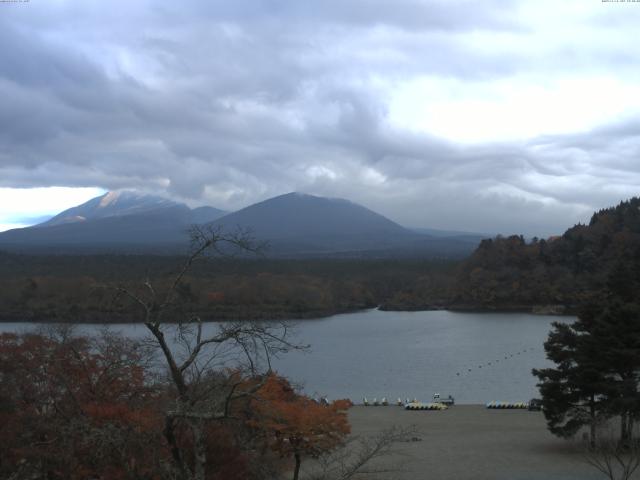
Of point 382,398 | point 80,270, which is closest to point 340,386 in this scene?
point 382,398

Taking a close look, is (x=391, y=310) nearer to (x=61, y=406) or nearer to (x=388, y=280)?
(x=388, y=280)

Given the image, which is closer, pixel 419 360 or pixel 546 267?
pixel 419 360

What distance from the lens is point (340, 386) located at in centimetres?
2150

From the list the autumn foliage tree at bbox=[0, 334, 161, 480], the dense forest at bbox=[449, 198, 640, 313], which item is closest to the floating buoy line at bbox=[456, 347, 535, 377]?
the autumn foliage tree at bbox=[0, 334, 161, 480]

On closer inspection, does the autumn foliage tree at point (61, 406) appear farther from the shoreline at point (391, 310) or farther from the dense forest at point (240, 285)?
the shoreline at point (391, 310)

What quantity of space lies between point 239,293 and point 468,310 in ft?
59.0

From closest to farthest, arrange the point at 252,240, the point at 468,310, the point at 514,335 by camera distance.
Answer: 1. the point at 252,240
2. the point at 514,335
3. the point at 468,310

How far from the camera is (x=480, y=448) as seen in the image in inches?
469

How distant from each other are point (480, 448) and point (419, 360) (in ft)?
46.9

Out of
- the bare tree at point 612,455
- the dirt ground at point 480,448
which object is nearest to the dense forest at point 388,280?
the dirt ground at point 480,448

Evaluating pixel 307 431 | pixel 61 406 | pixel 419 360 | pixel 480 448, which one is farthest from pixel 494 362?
pixel 61 406

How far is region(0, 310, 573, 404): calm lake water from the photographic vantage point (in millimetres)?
20625

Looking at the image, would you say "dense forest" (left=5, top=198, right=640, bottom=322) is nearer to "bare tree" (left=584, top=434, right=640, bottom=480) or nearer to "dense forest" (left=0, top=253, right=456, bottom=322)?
"dense forest" (left=0, top=253, right=456, bottom=322)

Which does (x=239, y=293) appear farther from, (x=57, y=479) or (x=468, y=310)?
(x=57, y=479)
